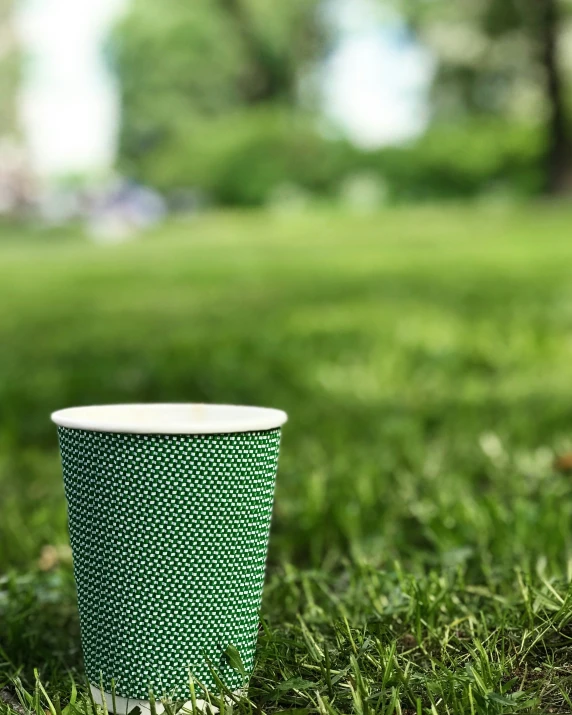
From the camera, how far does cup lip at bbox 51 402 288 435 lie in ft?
4.80

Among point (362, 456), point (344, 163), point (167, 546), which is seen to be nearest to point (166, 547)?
point (167, 546)

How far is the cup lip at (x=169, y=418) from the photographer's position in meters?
1.46

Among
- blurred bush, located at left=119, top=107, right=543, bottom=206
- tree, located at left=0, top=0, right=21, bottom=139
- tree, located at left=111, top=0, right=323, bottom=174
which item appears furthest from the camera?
tree, located at left=0, top=0, right=21, bottom=139

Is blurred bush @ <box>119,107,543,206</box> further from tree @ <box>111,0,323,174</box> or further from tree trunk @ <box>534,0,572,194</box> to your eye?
tree @ <box>111,0,323,174</box>

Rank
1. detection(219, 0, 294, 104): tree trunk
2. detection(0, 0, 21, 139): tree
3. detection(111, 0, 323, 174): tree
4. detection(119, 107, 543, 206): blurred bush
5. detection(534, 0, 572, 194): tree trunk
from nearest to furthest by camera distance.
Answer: detection(534, 0, 572, 194): tree trunk → detection(119, 107, 543, 206): blurred bush → detection(111, 0, 323, 174): tree → detection(219, 0, 294, 104): tree trunk → detection(0, 0, 21, 139): tree

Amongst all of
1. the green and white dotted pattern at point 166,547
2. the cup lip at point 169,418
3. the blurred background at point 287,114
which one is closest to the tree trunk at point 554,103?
the blurred background at point 287,114

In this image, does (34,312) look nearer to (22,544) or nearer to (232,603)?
(22,544)

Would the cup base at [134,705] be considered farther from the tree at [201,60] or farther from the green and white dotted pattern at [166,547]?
the tree at [201,60]

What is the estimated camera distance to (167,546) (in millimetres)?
1481

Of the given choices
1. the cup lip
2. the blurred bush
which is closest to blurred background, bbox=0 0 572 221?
the blurred bush

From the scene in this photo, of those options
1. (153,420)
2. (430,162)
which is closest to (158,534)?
(153,420)

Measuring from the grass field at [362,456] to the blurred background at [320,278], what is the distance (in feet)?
0.05

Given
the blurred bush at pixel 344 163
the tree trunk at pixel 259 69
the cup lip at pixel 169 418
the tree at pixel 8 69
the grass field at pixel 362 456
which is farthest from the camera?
the tree at pixel 8 69

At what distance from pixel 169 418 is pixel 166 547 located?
331mm
